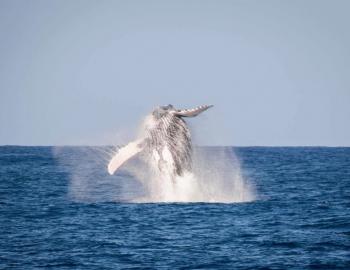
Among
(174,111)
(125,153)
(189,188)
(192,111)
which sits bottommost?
(189,188)

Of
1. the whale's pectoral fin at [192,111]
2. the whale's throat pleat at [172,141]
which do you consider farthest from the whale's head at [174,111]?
the whale's throat pleat at [172,141]

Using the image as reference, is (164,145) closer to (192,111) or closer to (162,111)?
(162,111)

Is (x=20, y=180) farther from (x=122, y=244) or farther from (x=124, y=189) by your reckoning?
(x=122, y=244)

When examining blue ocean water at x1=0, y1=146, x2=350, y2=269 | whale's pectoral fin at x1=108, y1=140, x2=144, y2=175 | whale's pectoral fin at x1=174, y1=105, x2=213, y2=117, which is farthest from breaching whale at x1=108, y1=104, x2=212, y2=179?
blue ocean water at x1=0, y1=146, x2=350, y2=269

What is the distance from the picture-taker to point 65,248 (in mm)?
18562

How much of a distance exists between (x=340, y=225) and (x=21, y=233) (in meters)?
8.41

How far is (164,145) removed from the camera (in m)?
23.9

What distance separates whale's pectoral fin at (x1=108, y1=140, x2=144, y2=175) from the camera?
23875 millimetres

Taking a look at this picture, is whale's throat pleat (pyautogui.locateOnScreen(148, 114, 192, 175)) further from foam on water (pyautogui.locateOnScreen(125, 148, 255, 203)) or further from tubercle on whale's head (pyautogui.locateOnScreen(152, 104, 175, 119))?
foam on water (pyautogui.locateOnScreen(125, 148, 255, 203))

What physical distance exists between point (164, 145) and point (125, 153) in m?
1.19

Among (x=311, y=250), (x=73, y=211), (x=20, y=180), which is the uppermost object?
(x=20, y=180)

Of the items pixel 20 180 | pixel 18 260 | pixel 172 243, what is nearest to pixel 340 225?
pixel 172 243

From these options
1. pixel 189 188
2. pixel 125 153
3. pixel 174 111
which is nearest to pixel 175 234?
pixel 174 111

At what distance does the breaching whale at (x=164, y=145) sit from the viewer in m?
23.6
